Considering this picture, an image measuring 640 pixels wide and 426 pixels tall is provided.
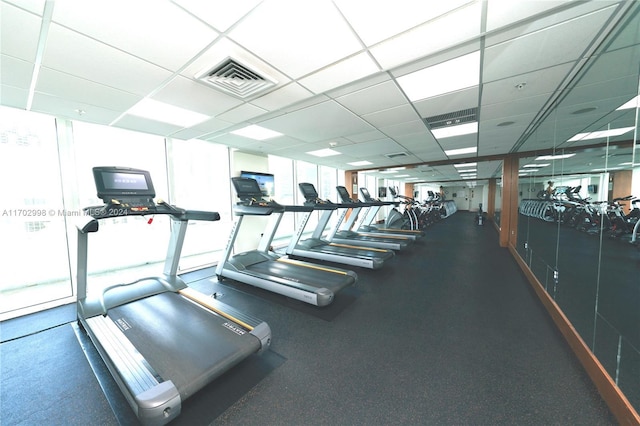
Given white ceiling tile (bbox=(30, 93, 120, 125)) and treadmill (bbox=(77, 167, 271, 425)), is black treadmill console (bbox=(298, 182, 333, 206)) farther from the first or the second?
white ceiling tile (bbox=(30, 93, 120, 125))

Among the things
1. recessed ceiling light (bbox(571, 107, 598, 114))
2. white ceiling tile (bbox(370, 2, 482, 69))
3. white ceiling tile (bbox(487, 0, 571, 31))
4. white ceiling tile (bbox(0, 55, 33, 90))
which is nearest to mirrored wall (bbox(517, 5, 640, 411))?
recessed ceiling light (bbox(571, 107, 598, 114))

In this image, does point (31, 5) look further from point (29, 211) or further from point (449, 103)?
point (29, 211)

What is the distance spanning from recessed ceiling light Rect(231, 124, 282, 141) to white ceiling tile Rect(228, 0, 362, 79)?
205cm

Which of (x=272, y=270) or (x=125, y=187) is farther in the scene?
(x=272, y=270)

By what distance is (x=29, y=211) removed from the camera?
12.2 ft

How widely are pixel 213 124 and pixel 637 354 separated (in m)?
5.14

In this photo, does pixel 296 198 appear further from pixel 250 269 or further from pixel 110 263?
pixel 110 263

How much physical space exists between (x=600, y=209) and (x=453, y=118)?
209 centimetres

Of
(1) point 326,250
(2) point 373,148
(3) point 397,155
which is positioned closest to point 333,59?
(2) point 373,148

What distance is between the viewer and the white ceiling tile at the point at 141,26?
1.40 meters

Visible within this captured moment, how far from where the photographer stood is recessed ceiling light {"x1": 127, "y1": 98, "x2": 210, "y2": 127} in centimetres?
290

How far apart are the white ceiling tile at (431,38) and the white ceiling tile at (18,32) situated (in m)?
2.36

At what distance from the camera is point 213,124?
12.1 feet

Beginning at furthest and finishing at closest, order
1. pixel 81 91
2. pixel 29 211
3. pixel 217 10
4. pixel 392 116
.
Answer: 1. pixel 29 211
2. pixel 392 116
3. pixel 81 91
4. pixel 217 10
